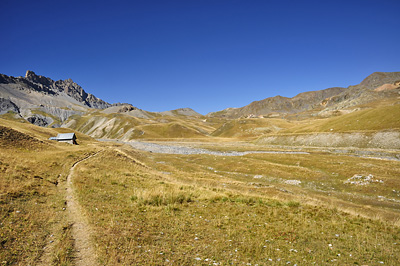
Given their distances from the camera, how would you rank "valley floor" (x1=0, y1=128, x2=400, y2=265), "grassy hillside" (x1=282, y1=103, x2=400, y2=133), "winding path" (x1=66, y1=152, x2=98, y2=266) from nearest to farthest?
"winding path" (x1=66, y1=152, x2=98, y2=266), "valley floor" (x1=0, y1=128, x2=400, y2=265), "grassy hillside" (x1=282, y1=103, x2=400, y2=133)

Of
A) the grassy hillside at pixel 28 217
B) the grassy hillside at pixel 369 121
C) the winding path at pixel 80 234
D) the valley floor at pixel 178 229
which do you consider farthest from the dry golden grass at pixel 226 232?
the grassy hillside at pixel 369 121

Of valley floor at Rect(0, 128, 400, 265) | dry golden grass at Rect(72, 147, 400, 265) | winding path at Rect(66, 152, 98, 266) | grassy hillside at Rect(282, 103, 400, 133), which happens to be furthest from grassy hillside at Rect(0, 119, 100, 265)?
grassy hillside at Rect(282, 103, 400, 133)

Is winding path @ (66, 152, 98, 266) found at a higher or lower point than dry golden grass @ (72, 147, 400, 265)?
higher

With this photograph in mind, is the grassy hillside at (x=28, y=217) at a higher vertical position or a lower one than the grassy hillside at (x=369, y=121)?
lower

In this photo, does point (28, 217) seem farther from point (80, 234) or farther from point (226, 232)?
point (226, 232)

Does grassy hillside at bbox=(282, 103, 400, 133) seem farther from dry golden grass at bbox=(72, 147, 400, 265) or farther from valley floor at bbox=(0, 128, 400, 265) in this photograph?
dry golden grass at bbox=(72, 147, 400, 265)

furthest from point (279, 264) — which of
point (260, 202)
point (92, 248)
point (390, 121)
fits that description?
point (390, 121)

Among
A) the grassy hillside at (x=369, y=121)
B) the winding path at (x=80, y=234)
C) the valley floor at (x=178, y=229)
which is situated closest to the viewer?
the winding path at (x=80, y=234)

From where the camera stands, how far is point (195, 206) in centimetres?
1814

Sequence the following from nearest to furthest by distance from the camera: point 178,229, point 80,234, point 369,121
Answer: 1. point 80,234
2. point 178,229
3. point 369,121

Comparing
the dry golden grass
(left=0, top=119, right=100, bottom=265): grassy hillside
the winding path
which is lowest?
the dry golden grass

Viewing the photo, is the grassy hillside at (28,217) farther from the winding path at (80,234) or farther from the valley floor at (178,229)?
the winding path at (80,234)

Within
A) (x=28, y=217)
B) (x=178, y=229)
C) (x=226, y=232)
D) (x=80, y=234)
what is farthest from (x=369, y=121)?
(x=28, y=217)

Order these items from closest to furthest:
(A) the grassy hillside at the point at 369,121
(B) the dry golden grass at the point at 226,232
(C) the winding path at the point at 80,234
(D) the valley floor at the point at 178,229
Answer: (C) the winding path at the point at 80,234 < (D) the valley floor at the point at 178,229 < (B) the dry golden grass at the point at 226,232 < (A) the grassy hillside at the point at 369,121
